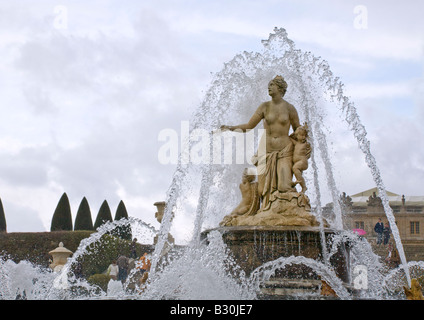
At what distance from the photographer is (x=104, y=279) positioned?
1817cm

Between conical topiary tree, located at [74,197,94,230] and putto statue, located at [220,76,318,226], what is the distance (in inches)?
1000

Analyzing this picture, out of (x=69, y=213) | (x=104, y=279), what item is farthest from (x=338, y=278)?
(x=69, y=213)

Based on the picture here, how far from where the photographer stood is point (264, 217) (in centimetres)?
845

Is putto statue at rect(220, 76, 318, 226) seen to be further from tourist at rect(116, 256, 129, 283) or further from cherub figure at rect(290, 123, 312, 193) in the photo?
tourist at rect(116, 256, 129, 283)

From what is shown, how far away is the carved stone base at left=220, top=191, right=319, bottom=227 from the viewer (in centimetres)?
825

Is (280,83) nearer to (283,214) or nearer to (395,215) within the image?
(283,214)

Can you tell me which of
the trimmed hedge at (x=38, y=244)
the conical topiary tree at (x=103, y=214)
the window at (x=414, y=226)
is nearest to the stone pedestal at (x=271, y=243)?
the trimmed hedge at (x=38, y=244)

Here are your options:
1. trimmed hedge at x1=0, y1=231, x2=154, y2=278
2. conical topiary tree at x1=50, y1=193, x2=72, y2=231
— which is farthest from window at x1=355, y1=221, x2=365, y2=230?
trimmed hedge at x1=0, y1=231, x2=154, y2=278

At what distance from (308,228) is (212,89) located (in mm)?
3493

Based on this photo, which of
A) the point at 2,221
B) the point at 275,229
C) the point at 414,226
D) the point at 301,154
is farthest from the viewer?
the point at 414,226

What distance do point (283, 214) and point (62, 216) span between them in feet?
85.3

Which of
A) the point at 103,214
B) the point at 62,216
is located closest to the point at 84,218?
the point at 62,216
